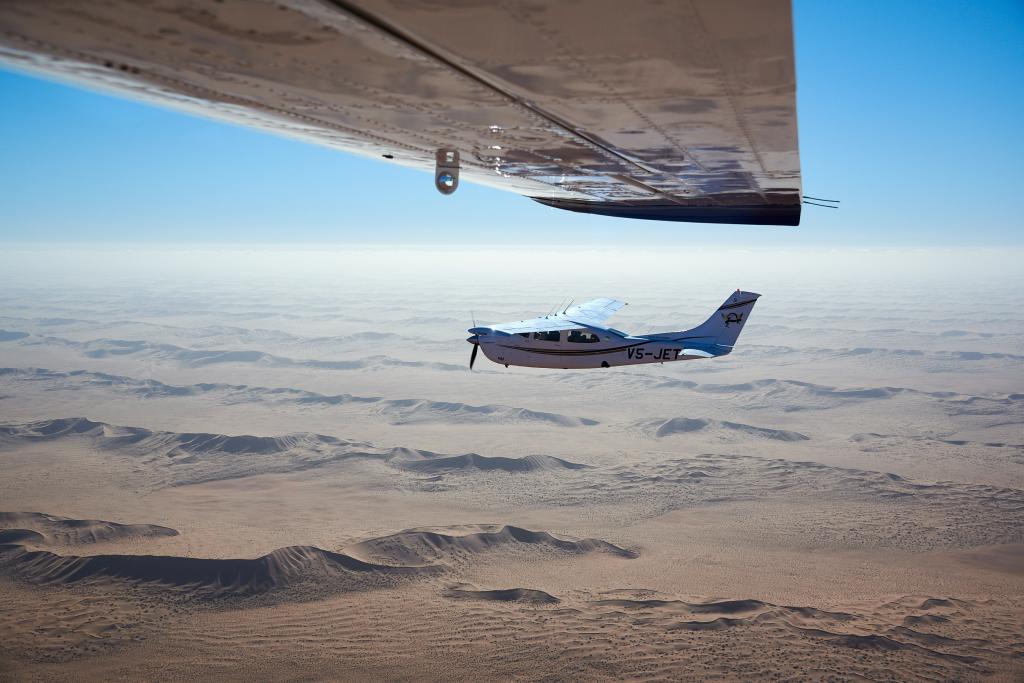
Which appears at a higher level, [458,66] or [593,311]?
[458,66]

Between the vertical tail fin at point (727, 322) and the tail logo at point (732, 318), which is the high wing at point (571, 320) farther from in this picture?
the tail logo at point (732, 318)

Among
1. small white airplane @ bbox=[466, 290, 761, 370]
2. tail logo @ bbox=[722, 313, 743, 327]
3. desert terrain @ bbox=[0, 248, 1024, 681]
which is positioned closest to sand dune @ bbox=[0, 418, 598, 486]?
desert terrain @ bbox=[0, 248, 1024, 681]

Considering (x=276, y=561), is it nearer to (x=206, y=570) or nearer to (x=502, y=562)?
(x=206, y=570)

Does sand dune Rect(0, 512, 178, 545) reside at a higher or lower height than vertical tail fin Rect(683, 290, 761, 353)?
lower

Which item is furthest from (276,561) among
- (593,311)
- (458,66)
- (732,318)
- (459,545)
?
(458,66)

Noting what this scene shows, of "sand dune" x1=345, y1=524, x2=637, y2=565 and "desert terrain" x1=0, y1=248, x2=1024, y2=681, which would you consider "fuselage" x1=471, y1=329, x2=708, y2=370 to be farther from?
"sand dune" x1=345, y1=524, x2=637, y2=565

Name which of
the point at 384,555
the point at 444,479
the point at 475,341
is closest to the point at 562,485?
the point at 444,479
